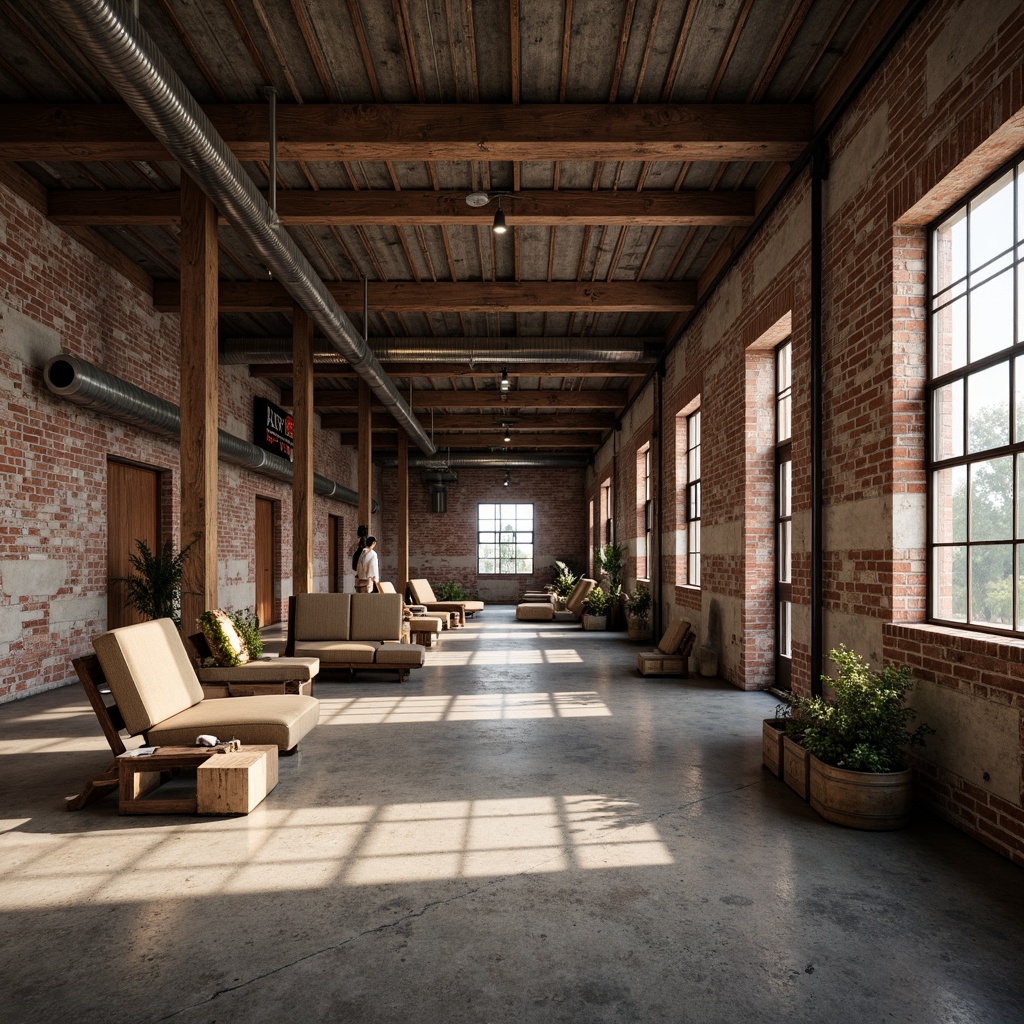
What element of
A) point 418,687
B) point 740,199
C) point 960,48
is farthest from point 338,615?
point 960,48

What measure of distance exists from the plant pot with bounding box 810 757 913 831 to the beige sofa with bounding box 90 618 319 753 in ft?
10.3

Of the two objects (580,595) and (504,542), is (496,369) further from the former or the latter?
(504,542)

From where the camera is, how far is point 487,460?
20.8 meters

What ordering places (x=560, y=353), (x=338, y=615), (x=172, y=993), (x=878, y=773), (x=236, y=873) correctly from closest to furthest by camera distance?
(x=172, y=993) < (x=236, y=873) < (x=878, y=773) < (x=338, y=615) < (x=560, y=353)

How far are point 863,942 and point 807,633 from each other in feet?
10.7

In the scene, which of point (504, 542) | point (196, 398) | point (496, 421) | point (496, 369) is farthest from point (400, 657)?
point (504, 542)

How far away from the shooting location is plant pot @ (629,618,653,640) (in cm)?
1216

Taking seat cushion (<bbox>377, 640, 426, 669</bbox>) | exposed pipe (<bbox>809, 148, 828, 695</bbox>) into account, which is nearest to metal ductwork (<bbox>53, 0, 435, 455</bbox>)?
seat cushion (<bbox>377, 640, 426, 669</bbox>)

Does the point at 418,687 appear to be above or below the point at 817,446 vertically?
below

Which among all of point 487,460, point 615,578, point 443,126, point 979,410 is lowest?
point 615,578

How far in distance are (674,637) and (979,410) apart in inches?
206

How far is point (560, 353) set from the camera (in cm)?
1080

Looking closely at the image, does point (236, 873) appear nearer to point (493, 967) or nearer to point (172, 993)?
point (172, 993)

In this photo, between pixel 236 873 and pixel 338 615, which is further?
pixel 338 615
